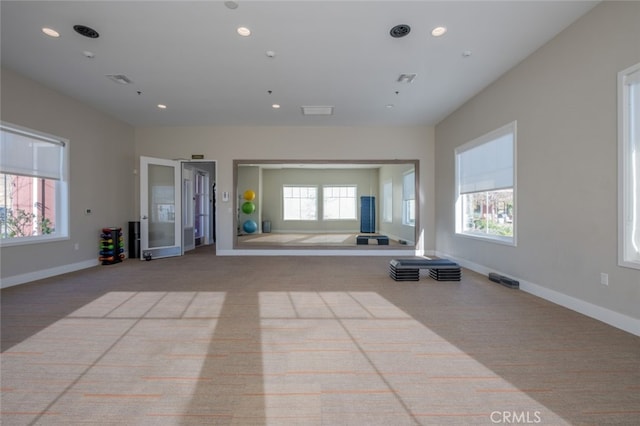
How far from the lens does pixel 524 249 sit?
13.3 feet

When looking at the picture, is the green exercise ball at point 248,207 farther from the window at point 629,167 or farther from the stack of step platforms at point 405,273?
the window at point 629,167

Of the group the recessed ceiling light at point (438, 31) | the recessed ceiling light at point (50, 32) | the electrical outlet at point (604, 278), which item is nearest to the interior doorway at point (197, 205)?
the recessed ceiling light at point (50, 32)

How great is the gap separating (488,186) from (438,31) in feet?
9.19

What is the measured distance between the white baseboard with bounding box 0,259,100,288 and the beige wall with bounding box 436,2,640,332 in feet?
24.2

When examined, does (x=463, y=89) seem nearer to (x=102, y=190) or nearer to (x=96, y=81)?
(x=96, y=81)

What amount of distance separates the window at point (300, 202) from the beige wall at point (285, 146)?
17.3 ft

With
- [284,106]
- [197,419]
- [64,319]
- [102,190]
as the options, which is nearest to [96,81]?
[102,190]

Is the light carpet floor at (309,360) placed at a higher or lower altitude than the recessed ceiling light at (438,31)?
lower

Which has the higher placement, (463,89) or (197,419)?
(463,89)

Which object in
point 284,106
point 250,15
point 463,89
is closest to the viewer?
point 250,15

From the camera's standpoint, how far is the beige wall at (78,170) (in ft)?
14.1

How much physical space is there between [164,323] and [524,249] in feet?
15.2

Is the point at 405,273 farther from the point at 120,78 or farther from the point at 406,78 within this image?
the point at 120,78

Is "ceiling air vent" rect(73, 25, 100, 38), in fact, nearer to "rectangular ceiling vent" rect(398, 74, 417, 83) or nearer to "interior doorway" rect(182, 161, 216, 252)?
"rectangular ceiling vent" rect(398, 74, 417, 83)
